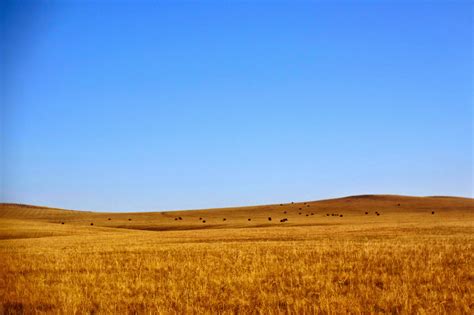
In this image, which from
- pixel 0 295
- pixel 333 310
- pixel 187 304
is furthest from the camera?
pixel 0 295

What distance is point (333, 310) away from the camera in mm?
9570

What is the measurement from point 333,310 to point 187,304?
3.21 metres

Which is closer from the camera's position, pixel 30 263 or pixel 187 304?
pixel 187 304

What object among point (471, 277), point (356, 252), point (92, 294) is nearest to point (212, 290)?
point (92, 294)

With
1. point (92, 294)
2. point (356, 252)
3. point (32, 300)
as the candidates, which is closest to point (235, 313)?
point (92, 294)

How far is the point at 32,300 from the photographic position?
11250mm

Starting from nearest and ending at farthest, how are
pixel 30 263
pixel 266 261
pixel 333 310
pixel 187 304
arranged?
Answer: pixel 333 310 → pixel 187 304 → pixel 266 261 → pixel 30 263

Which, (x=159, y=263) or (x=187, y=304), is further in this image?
(x=159, y=263)

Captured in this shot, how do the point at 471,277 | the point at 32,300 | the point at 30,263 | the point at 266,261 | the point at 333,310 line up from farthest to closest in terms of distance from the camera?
1. the point at 30,263
2. the point at 266,261
3. the point at 471,277
4. the point at 32,300
5. the point at 333,310

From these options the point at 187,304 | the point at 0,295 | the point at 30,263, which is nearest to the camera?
the point at 187,304

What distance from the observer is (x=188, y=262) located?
1764 centimetres

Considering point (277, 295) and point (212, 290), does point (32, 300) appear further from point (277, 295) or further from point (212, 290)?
point (277, 295)

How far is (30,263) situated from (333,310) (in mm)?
13494

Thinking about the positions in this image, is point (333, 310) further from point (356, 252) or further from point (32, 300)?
point (356, 252)
